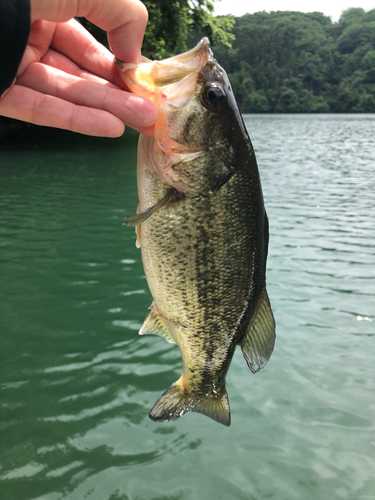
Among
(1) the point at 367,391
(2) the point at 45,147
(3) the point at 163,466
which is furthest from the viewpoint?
(2) the point at 45,147

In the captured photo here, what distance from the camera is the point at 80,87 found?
187cm

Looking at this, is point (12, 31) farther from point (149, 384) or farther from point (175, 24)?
point (175, 24)

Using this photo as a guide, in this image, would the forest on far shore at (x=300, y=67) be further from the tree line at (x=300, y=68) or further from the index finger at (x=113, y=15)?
the index finger at (x=113, y=15)

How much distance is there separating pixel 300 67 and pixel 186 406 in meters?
154

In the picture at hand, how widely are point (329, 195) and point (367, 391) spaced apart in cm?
1174

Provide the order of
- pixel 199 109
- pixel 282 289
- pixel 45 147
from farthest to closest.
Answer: pixel 45 147 → pixel 282 289 → pixel 199 109

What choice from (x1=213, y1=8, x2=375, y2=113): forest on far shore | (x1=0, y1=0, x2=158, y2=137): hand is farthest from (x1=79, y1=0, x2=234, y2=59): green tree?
(x1=213, y1=8, x2=375, y2=113): forest on far shore

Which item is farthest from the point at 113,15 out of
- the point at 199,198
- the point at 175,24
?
the point at 175,24

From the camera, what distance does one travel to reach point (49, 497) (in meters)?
3.68

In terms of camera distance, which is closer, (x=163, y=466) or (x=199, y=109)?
(x=199, y=109)

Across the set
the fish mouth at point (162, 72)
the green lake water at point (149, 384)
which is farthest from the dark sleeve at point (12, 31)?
the green lake water at point (149, 384)

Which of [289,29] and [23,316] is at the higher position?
[289,29]

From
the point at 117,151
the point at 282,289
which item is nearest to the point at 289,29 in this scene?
the point at 117,151

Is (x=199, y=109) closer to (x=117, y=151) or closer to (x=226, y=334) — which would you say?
(x=226, y=334)
